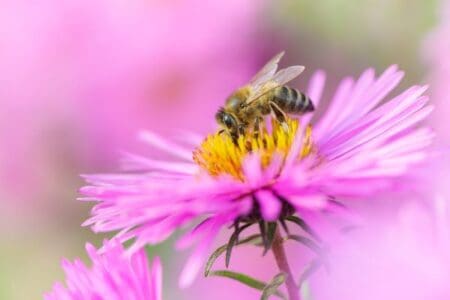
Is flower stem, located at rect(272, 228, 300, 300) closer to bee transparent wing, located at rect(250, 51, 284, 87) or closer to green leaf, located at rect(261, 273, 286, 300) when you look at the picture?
green leaf, located at rect(261, 273, 286, 300)

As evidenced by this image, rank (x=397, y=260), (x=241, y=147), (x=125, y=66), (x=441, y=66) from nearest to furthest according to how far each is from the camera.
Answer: (x=397, y=260), (x=241, y=147), (x=441, y=66), (x=125, y=66)

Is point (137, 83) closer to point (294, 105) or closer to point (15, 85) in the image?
point (15, 85)

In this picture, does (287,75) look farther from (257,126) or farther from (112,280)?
(112,280)

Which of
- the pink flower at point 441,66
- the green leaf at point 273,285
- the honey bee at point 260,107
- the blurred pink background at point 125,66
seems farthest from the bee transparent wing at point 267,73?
the blurred pink background at point 125,66

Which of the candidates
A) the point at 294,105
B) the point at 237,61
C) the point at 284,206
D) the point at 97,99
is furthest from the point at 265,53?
the point at 284,206

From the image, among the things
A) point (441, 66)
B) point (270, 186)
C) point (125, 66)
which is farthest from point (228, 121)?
point (125, 66)

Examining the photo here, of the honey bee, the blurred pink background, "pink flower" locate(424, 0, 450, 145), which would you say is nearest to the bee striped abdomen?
the honey bee

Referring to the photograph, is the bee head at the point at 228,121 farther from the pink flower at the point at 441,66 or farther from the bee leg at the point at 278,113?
the pink flower at the point at 441,66
